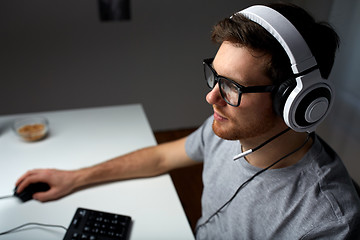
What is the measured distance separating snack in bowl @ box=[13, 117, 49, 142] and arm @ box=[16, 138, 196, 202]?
267 millimetres

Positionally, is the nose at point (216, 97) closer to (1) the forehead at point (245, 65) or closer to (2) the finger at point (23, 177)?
(1) the forehead at point (245, 65)

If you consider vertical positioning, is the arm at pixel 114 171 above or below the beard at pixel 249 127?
below

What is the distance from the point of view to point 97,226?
81cm

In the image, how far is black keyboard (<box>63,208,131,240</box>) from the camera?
0.79 meters

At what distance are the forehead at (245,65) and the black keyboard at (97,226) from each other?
18.9 inches

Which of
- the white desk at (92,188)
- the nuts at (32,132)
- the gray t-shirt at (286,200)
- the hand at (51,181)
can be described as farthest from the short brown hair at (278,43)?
the nuts at (32,132)

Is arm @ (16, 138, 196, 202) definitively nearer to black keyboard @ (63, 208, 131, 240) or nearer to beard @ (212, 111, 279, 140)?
black keyboard @ (63, 208, 131, 240)

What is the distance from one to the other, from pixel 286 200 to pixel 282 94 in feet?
0.90

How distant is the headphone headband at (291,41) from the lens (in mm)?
648

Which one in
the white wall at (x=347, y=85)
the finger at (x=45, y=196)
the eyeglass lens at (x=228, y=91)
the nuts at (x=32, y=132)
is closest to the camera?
the eyeglass lens at (x=228, y=91)

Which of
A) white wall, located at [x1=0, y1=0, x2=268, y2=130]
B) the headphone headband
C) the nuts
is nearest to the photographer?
the headphone headband

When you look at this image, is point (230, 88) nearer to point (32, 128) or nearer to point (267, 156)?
point (267, 156)

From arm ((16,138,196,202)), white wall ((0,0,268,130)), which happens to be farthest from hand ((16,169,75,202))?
white wall ((0,0,268,130))

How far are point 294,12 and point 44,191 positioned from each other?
34.6 inches
